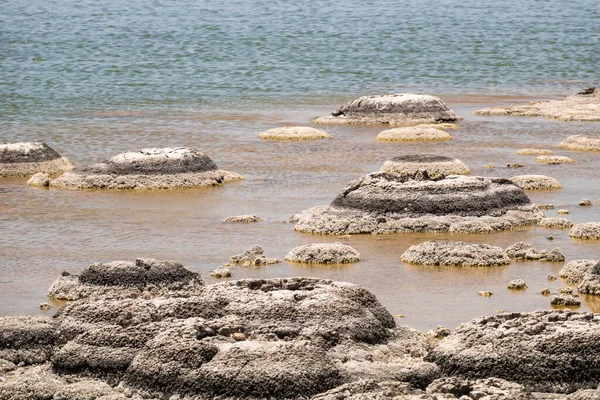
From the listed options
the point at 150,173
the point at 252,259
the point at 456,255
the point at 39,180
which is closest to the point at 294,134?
the point at 150,173

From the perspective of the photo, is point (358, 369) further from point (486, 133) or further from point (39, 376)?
point (486, 133)

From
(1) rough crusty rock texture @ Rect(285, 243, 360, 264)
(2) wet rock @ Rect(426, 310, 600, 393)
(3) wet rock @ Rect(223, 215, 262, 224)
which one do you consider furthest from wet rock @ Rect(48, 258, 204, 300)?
(3) wet rock @ Rect(223, 215, 262, 224)

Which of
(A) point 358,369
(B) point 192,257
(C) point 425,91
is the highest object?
(A) point 358,369

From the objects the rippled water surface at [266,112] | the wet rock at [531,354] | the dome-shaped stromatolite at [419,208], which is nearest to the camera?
the wet rock at [531,354]

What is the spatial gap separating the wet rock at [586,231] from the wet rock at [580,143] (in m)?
13.7

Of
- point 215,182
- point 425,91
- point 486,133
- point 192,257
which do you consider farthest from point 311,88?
point 192,257

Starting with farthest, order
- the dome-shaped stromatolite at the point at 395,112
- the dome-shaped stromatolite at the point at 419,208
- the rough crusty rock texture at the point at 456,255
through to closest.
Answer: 1. the dome-shaped stromatolite at the point at 395,112
2. the dome-shaped stromatolite at the point at 419,208
3. the rough crusty rock texture at the point at 456,255

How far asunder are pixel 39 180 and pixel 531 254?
47.1 feet

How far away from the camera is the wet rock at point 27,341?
14.8 meters

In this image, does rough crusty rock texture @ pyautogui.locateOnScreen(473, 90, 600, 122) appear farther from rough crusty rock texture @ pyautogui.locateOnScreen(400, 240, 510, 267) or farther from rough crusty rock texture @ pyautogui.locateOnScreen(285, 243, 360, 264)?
rough crusty rock texture @ pyautogui.locateOnScreen(285, 243, 360, 264)

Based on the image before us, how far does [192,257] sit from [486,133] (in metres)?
21.7

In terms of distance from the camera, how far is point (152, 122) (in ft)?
160

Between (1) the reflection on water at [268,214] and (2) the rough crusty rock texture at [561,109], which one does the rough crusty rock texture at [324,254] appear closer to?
(1) the reflection on water at [268,214]

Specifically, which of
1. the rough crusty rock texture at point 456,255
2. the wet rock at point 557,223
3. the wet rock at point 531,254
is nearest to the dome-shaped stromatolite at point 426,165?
the wet rock at point 557,223
